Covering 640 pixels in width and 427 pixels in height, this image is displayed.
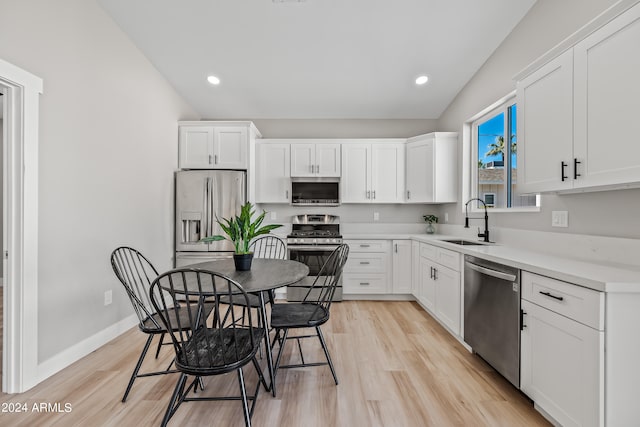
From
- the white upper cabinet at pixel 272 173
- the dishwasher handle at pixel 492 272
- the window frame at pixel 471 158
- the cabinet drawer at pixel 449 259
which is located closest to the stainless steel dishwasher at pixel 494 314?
the dishwasher handle at pixel 492 272

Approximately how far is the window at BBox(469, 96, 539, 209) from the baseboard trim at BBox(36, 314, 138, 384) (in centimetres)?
389

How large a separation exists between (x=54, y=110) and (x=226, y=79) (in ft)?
6.45

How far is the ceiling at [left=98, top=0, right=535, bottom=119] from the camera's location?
9.28 ft

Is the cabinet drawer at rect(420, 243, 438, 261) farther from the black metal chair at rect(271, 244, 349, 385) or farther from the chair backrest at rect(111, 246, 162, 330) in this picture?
the chair backrest at rect(111, 246, 162, 330)

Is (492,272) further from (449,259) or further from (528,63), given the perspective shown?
(528,63)

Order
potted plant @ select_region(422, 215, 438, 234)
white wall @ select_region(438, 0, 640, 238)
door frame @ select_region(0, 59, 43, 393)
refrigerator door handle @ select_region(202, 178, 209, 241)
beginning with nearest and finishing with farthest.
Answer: white wall @ select_region(438, 0, 640, 238)
door frame @ select_region(0, 59, 43, 393)
refrigerator door handle @ select_region(202, 178, 209, 241)
potted plant @ select_region(422, 215, 438, 234)

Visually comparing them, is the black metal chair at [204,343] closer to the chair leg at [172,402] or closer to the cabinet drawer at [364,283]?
the chair leg at [172,402]

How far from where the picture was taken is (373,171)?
4.45 m

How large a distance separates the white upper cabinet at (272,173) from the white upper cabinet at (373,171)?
821mm

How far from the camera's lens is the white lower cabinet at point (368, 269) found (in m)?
4.15

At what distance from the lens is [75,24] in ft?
8.04

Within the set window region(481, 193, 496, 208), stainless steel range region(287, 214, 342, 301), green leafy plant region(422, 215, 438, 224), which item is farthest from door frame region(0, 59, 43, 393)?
green leafy plant region(422, 215, 438, 224)

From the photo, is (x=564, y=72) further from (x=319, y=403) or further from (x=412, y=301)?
(x=412, y=301)

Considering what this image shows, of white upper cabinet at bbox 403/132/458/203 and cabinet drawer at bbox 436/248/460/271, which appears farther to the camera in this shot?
white upper cabinet at bbox 403/132/458/203
